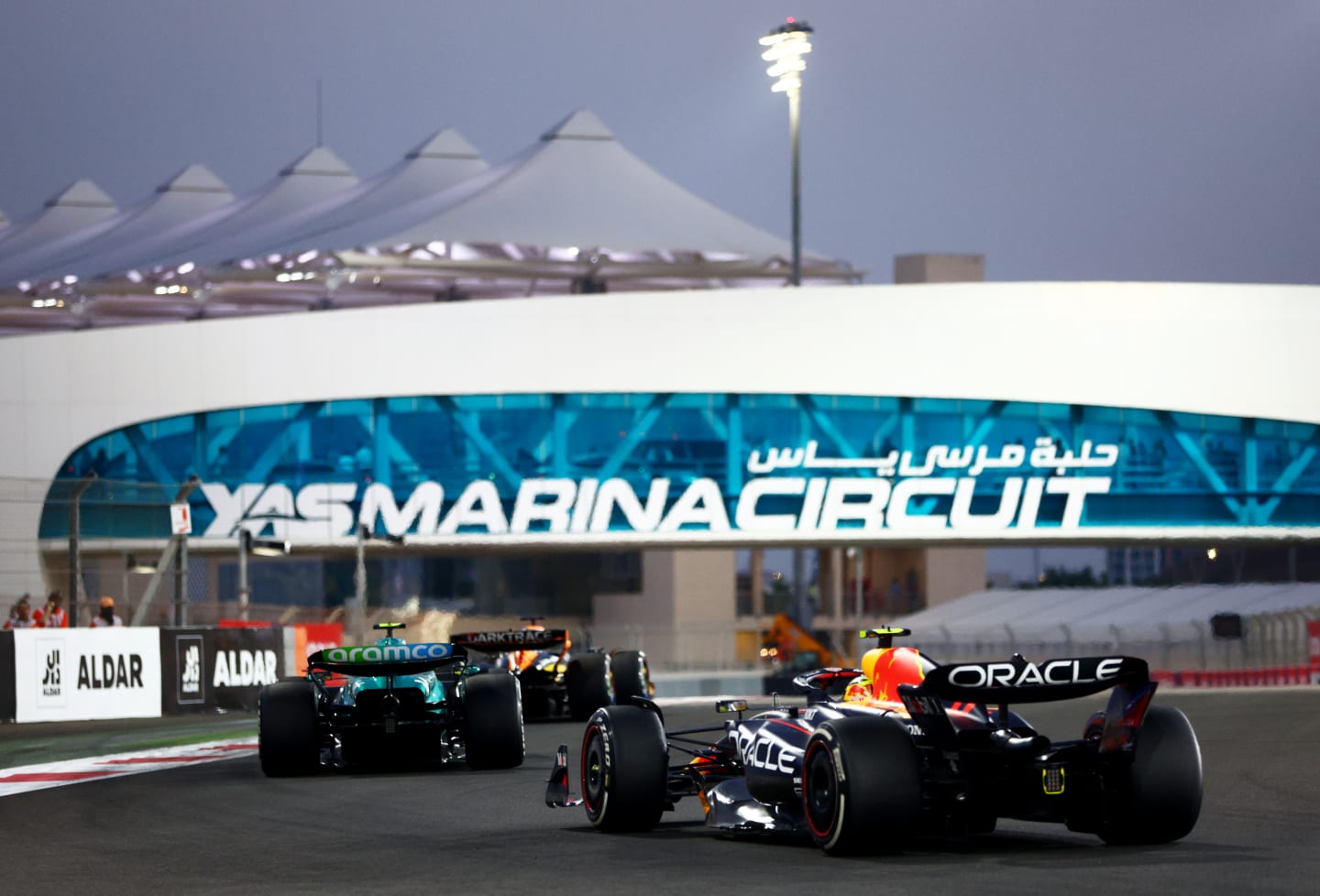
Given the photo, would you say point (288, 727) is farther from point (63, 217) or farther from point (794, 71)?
point (63, 217)

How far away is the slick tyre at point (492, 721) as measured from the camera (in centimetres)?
1695

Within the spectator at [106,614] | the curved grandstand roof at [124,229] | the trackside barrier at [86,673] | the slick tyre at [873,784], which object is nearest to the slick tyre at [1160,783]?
the slick tyre at [873,784]

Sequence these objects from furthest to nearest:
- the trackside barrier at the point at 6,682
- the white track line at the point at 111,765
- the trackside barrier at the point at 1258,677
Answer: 1. the trackside barrier at the point at 1258,677
2. the trackside barrier at the point at 6,682
3. the white track line at the point at 111,765

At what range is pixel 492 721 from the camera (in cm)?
1695

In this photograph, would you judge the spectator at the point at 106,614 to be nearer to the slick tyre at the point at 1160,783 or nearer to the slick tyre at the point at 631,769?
the slick tyre at the point at 631,769

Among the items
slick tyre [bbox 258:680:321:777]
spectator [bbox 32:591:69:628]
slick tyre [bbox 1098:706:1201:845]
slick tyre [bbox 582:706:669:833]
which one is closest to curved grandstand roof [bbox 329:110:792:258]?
spectator [bbox 32:591:69:628]

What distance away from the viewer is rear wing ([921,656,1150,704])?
9797 millimetres

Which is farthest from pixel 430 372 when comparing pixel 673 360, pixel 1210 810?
pixel 1210 810

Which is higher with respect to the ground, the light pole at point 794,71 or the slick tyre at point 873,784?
the light pole at point 794,71

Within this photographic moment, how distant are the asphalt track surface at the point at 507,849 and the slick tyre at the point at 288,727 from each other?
30cm

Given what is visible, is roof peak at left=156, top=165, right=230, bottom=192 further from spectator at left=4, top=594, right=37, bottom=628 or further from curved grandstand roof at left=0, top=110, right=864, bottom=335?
spectator at left=4, top=594, right=37, bottom=628

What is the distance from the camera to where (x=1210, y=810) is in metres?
12.5

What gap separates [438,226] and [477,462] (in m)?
6.50

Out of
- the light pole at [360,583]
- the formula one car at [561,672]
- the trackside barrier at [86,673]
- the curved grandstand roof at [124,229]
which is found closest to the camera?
the formula one car at [561,672]
